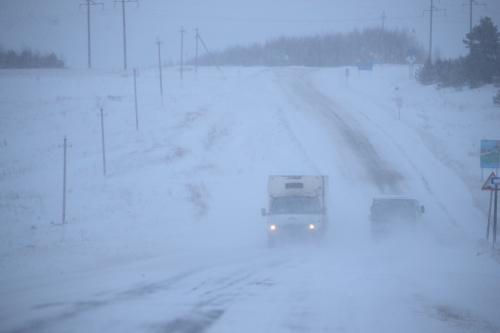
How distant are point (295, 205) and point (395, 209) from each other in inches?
177

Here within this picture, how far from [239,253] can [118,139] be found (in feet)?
83.3

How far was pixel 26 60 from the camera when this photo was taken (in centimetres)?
8931

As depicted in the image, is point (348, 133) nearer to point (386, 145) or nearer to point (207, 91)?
point (386, 145)

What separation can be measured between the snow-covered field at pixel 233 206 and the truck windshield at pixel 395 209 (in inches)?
44.2

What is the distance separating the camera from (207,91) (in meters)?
55.8

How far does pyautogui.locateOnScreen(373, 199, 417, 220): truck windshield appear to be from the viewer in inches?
773

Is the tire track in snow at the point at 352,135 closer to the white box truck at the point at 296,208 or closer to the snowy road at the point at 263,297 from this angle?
the white box truck at the point at 296,208

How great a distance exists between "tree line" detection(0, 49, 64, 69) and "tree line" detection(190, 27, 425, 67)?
4405 centimetres

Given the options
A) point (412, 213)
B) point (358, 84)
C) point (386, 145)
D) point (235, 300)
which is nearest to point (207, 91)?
point (358, 84)

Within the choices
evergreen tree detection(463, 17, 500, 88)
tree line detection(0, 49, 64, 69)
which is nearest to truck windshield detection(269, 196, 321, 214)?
evergreen tree detection(463, 17, 500, 88)

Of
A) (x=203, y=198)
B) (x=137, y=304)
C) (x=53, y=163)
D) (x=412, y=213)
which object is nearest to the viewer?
(x=137, y=304)

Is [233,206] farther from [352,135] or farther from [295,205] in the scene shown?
[352,135]

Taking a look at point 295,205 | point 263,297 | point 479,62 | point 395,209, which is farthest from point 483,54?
point 263,297

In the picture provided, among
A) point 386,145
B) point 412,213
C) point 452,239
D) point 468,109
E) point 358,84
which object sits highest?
point 358,84
